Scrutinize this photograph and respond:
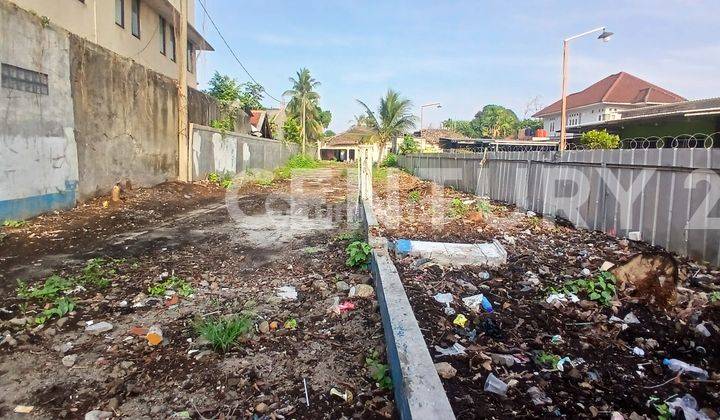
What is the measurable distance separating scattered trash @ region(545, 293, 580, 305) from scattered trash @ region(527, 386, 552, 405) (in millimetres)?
1285

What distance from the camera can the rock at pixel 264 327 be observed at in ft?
10.2

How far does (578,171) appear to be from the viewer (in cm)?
620

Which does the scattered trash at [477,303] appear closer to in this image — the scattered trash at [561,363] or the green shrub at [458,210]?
the scattered trash at [561,363]

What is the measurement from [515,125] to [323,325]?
64.5 meters

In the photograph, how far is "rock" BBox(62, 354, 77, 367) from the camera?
262 centimetres

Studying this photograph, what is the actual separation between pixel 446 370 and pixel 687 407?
1.10 meters

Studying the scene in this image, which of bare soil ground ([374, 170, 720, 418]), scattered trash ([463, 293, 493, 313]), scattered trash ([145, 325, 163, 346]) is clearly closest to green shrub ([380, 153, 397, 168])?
bare soil ground ([374, 170, 720, 418])

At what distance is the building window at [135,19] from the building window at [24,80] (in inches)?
343

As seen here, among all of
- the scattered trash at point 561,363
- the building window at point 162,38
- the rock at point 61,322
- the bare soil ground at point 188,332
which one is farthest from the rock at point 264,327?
the building window at point 162,38

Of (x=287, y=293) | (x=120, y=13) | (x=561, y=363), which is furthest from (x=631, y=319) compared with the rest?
(x=120, y=13)

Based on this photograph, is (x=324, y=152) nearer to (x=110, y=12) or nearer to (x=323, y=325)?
(x=110, y=12)

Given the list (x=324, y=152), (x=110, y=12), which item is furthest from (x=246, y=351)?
(x=324, y=152)

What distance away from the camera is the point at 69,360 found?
105 inches

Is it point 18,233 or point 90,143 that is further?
point 90,143
